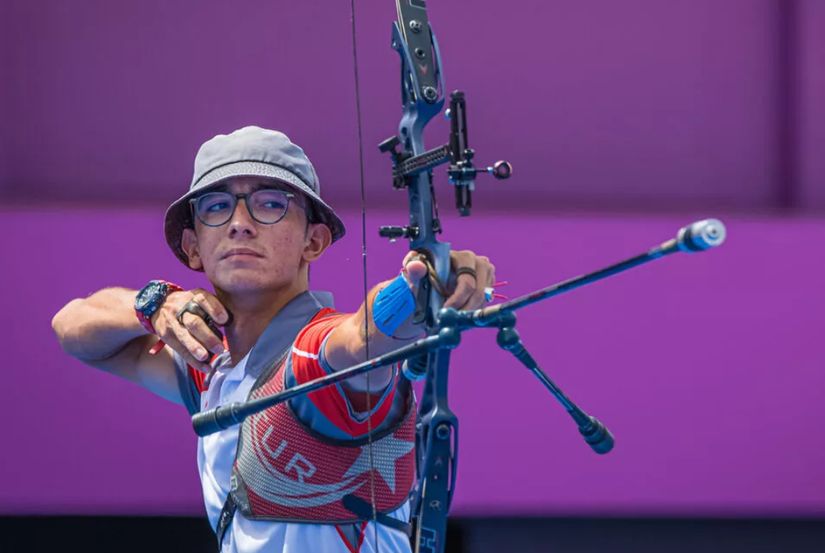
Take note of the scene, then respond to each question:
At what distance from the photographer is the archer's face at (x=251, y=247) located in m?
1.47

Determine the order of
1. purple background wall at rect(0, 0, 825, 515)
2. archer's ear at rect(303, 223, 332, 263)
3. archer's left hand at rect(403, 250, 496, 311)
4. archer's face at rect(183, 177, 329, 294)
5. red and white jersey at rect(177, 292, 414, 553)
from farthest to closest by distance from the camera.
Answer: purple background wall at rect(0, 0, 825, 515)
archer's ear at rect(303, 223, 332, 263)
archer's face at rect(183, 177, 329, 294)
red and white jersey at rect(177, 292, 414, 553)
archer's left hand at rect(403, 250, 496, 311)

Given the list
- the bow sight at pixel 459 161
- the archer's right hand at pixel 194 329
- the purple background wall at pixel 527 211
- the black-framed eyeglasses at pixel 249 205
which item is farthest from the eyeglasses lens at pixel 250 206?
the purple background wall at pixel 527 211

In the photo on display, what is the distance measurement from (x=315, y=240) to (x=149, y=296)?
257 millimetres

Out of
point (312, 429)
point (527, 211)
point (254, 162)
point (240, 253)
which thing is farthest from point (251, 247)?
point (527, 211)

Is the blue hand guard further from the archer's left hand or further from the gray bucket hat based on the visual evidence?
the gray bucket hat

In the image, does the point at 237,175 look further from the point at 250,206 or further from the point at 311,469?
the point at 311,469

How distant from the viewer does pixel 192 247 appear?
1.63 meters

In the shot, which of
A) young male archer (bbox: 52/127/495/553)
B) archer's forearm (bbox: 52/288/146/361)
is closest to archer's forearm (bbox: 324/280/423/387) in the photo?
young male archer (bbox: 52/127/495/553)

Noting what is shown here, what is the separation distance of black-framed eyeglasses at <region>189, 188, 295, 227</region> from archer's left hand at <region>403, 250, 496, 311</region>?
451 millimetres

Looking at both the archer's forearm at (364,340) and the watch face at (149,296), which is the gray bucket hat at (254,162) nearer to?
the watch face at (149,296)

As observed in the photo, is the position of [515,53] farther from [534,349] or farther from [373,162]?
[534,349]

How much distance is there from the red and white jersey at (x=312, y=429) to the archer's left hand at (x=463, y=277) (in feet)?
0.86

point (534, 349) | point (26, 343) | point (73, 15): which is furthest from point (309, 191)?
point (73, 15)

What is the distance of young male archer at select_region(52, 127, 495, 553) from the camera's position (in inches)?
53.8
